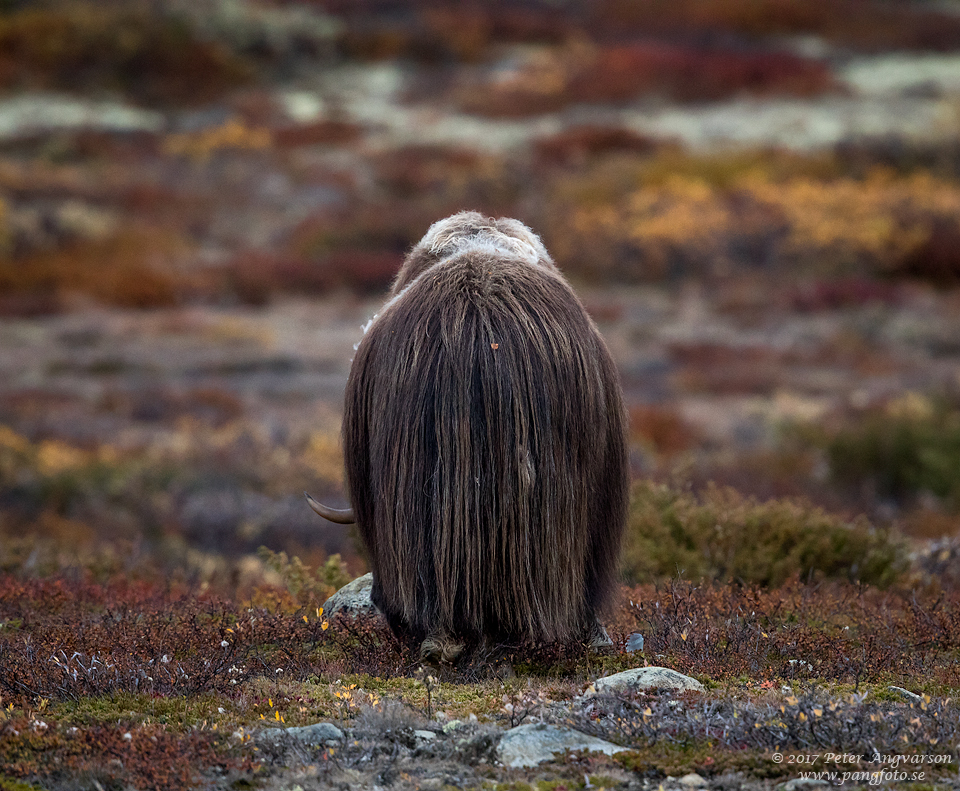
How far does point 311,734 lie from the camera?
2582 millimetres

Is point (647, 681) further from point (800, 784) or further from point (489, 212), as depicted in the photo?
point (489, 212)

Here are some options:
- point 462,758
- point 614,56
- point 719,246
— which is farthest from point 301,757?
point 614,56

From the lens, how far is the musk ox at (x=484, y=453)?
10.2ft

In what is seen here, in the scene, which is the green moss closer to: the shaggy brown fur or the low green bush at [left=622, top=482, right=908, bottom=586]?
the shaggy brown fur

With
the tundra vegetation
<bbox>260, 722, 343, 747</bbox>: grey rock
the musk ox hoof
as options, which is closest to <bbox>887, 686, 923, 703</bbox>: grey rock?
Result: the tundra vegetation

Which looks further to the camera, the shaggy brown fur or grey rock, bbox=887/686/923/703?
the shaggy brown fur

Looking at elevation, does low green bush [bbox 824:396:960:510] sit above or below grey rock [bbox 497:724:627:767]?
below

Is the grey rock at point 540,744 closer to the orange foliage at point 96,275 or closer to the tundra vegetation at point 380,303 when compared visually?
the tundra vegetation at point 380,303

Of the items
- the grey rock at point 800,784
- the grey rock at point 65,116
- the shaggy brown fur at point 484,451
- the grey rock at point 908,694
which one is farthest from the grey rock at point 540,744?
the grey rock at point 65,116

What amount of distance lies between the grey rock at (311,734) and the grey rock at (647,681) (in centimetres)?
75

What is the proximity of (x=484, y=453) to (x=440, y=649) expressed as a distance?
64cm

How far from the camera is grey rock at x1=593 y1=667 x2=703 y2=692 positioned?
2.86 metres

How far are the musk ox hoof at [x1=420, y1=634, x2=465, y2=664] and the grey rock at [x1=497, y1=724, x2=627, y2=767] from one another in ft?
2.05

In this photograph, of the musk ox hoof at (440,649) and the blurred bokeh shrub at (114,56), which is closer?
the musk ox hoof at (440,649)
